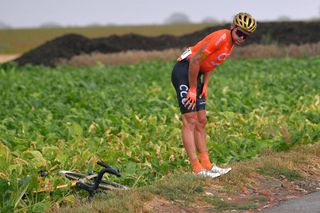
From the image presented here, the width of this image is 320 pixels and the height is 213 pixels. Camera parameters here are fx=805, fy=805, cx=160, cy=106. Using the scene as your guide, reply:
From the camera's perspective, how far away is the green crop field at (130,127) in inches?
400

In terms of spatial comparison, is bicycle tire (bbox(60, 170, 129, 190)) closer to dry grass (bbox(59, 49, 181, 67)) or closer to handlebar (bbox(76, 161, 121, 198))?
handlebar (bbox(76, 161, 121, 198))

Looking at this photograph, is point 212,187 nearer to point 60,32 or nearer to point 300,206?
point 300,206

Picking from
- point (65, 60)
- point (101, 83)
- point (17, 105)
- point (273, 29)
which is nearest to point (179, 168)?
point (17, 105)

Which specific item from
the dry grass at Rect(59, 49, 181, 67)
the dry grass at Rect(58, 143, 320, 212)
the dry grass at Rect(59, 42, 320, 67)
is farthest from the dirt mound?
the dry grass at Rect(58, 143, 320, 212)

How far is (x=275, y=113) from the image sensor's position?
15617 mm

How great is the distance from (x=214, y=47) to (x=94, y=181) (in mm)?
2262

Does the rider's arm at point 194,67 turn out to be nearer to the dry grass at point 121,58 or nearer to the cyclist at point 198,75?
the cyclist at point 198,75

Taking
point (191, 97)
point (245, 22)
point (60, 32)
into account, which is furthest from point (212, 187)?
point (60, 32)

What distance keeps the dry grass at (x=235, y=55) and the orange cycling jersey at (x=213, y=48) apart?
79.8 ft

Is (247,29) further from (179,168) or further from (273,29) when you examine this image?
(273,29)

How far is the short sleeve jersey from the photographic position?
9.93 m

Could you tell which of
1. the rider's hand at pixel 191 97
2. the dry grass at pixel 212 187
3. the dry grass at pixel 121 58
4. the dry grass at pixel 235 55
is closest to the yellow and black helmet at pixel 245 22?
the rider's hand at pixel 191 97

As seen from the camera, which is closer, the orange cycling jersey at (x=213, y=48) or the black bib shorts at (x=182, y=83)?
the orange cycling jersey at (x=213, y=48)

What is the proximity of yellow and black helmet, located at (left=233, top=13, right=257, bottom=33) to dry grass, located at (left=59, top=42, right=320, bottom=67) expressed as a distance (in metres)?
24.2
